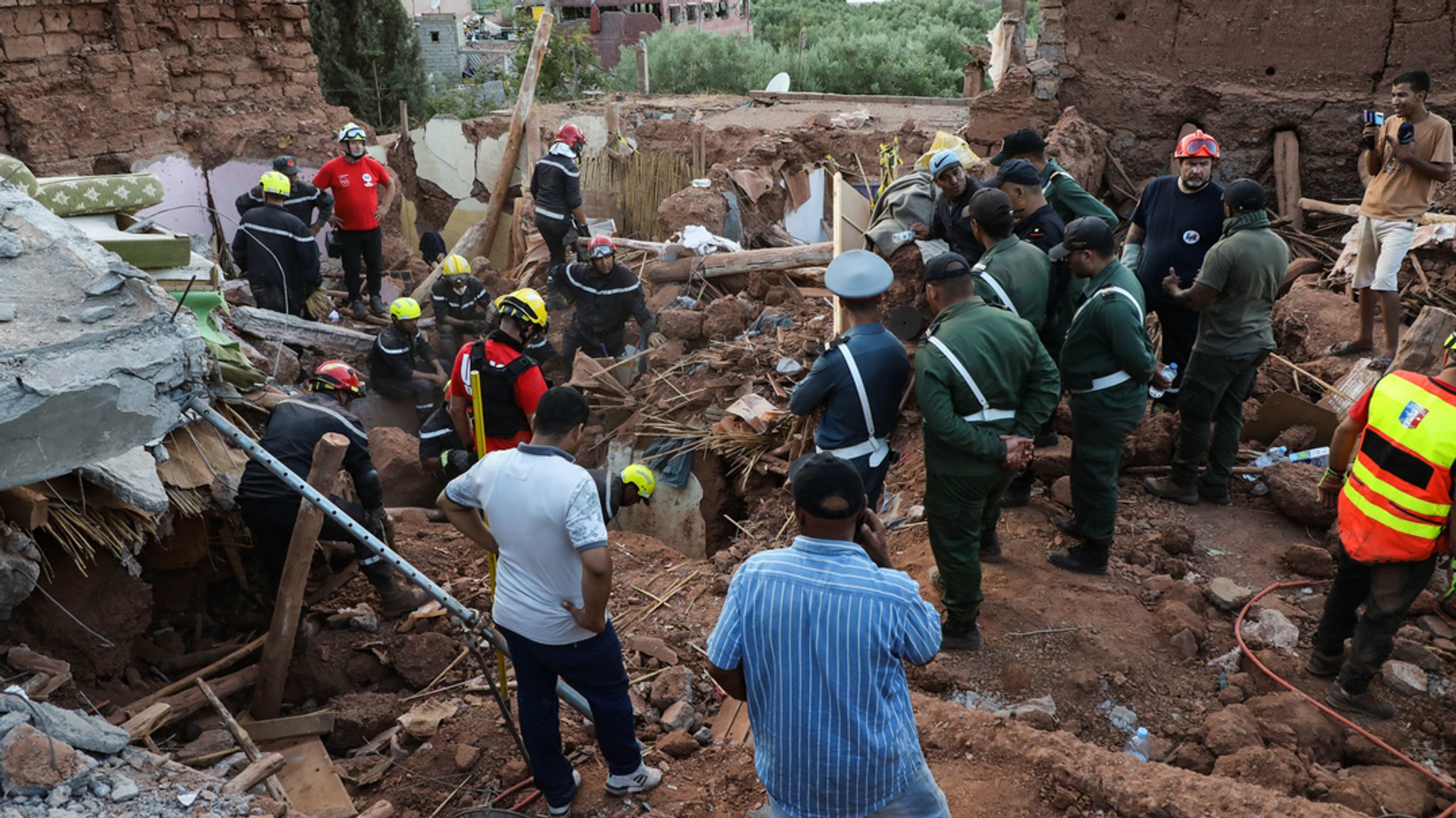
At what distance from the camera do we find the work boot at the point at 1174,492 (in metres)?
5.97

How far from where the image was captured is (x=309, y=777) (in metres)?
4.55

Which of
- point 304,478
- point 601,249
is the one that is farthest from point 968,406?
point 601,249

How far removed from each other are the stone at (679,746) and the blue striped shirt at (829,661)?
5.43ft

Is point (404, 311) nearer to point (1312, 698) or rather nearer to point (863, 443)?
point (863, 443)

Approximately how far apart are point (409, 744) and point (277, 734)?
62 cm

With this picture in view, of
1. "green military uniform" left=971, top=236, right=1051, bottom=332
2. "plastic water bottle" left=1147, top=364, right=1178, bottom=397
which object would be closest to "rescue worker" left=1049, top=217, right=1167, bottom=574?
"green military uniform" left=971, top=236, right=1051, bottom=332

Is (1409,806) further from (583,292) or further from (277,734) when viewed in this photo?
(583,292)

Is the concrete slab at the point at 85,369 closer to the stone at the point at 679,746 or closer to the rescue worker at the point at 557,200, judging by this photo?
the stone at the point at 679,746

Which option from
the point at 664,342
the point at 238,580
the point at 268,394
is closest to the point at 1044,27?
the point at 664,342

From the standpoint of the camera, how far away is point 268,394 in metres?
6.15

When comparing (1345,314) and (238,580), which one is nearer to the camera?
(238,580)

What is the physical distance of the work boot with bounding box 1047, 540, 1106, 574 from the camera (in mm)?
5211

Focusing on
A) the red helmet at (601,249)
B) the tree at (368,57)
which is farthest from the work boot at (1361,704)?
the tree at (368,57)

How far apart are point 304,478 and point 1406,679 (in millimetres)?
5119
